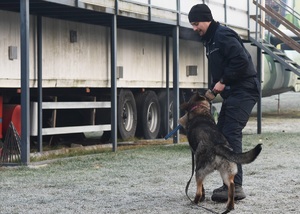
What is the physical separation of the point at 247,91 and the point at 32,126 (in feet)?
22.7

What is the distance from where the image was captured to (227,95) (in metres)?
9.91

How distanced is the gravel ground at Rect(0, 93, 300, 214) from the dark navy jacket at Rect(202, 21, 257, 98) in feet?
4.25

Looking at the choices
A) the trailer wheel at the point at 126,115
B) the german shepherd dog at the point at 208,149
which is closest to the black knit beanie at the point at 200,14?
the german shepherd dog at the point at 208,149

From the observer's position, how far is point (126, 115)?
66.5 feet

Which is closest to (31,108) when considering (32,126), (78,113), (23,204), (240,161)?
(32,126)

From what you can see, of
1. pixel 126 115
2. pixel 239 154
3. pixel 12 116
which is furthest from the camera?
pixel 126 115

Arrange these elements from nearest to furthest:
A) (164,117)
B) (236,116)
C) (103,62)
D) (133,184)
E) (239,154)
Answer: (239,154) < (236,116) < (133,184) < (103,62) < (164,117)

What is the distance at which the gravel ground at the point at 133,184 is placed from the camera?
368 inches

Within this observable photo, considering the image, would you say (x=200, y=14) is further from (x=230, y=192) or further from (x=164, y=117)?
(x=164, y=117)

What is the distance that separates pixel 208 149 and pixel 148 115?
12.3 metres

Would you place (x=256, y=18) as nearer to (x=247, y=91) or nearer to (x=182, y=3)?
(x=182, y=3)

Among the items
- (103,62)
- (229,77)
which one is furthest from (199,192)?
(103,62)

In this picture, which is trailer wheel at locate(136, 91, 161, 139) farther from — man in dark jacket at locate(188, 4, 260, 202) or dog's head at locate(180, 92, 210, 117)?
dog's head at locate(180, 92, 210, 117)

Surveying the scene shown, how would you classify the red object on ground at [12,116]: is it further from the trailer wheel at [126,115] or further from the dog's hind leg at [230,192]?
the dog's hind leg at [230,192]
